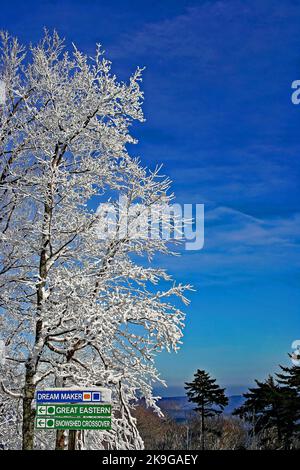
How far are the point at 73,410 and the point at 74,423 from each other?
0.90 feet

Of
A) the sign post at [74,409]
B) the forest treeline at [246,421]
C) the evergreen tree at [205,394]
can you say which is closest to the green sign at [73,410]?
the sign post at [74,409]

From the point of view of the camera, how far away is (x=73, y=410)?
39.7ft

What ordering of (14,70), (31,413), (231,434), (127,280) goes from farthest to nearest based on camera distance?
(231,434)
(14,70)
(127,280)
(31,413)

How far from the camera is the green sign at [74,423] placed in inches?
469

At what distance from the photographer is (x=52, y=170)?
14484mm

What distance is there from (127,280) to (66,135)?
12.9 ft

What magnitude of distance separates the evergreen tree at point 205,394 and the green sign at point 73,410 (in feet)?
162

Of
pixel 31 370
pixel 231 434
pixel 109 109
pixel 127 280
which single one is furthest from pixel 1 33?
pixel 231 434

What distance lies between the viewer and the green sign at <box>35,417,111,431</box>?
39.1 ft

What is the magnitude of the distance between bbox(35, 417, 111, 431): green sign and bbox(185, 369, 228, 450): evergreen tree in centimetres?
4935

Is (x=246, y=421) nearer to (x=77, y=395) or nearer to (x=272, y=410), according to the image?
(x=272, y=410)

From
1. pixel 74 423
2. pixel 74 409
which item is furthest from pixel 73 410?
Result: pixel 74 423

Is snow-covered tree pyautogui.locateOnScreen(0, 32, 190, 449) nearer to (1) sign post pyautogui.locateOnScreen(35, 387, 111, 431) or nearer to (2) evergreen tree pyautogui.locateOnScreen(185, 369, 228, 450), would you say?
(1) sign post pyautogui.locateOnScreen(35, 387, 111, 431)
